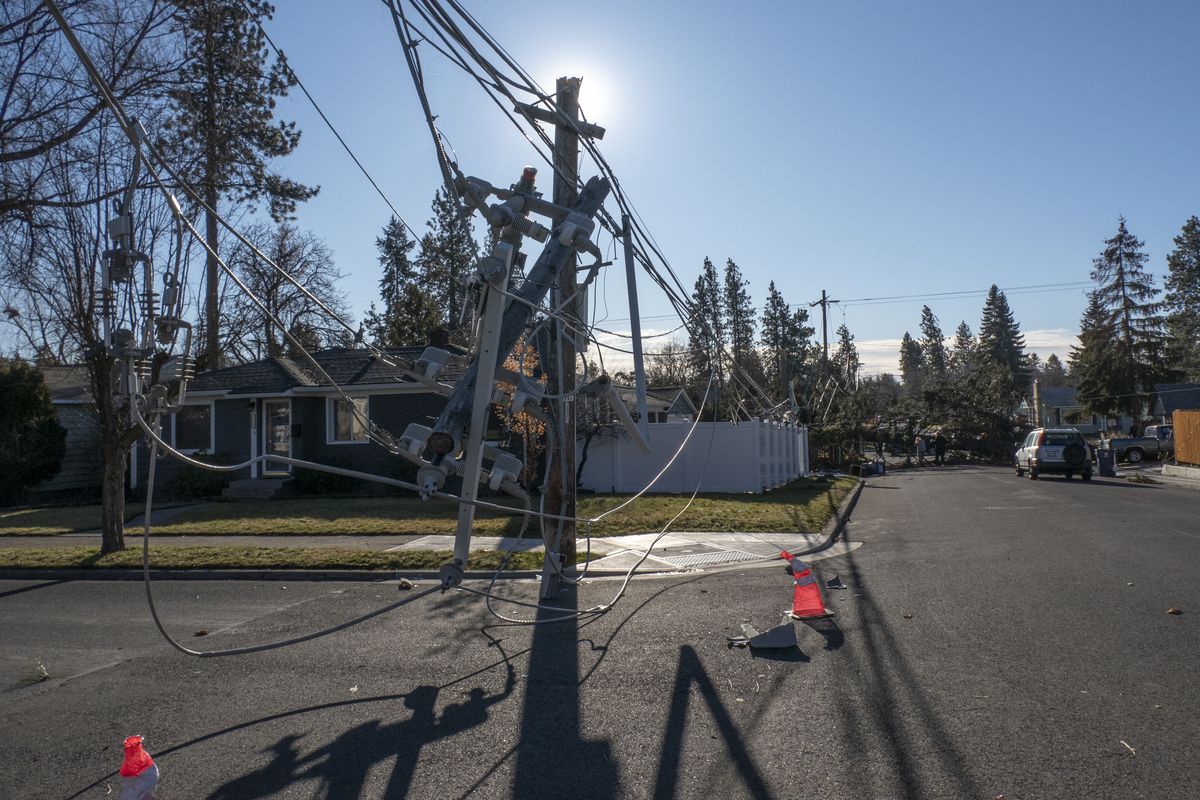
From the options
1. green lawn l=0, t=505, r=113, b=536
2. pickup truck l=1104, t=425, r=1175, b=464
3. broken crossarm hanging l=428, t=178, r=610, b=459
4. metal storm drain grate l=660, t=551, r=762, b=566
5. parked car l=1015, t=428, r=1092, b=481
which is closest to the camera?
broken crossarm hanging l=428, t=178, r=610, b=459

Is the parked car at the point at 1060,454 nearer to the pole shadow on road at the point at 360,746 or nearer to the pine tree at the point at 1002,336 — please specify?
the pole shadow on road at the point at 360,746

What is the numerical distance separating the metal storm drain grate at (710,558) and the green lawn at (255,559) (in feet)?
6.14

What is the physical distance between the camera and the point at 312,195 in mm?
15477

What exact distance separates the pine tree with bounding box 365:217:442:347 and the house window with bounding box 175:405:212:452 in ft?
58.4

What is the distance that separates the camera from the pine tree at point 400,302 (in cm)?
4706

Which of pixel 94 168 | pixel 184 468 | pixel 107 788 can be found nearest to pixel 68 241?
pixel 94 168

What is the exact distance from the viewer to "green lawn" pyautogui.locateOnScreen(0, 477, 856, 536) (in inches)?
619

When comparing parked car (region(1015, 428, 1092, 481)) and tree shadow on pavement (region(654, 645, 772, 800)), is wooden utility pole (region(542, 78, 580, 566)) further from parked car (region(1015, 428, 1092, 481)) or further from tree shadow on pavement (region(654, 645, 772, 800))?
parked car (region(1015, 428, 1092, 481))

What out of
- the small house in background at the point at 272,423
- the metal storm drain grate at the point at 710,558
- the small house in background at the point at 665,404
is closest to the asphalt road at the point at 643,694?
the metal storm drain grate at the point at 710,558

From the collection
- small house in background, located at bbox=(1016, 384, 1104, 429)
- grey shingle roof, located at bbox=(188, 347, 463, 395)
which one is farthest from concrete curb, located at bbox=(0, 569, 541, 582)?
small house in background, located at bbox=(1016, 384, 1104, 429)

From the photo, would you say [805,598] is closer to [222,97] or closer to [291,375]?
[222,97]

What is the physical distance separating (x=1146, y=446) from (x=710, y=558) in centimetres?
3724

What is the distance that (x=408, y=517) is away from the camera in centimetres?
1764

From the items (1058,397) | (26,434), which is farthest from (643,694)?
(1058,397)
